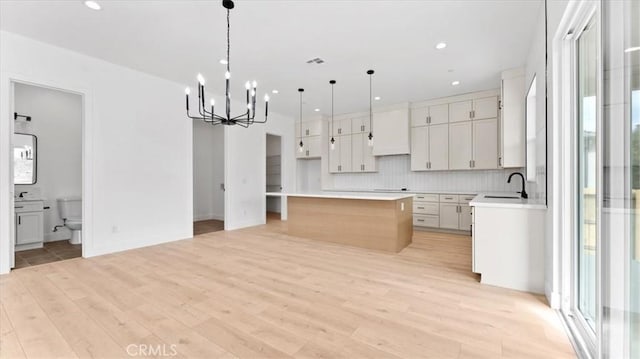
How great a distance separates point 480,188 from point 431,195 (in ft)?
3.29

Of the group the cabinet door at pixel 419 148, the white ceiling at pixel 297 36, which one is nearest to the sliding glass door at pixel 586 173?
the white ceiling at pixel 297 36

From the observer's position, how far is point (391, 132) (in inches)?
243

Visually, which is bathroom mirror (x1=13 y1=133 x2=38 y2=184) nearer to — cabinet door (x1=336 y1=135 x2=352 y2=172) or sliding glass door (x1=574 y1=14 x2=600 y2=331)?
cabinet door (x1=336 y1=135 x2=352 y2=172)

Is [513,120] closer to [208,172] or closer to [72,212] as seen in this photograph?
[208,172]

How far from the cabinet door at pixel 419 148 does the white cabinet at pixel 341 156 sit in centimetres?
165

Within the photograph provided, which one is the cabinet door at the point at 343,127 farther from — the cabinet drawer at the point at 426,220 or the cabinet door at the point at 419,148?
the cabinet drawer at the point at 426,220

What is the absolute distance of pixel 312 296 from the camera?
96.1 inches

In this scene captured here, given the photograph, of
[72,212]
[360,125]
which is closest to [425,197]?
[360,125]

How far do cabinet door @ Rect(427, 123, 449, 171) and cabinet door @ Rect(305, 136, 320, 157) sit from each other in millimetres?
2841

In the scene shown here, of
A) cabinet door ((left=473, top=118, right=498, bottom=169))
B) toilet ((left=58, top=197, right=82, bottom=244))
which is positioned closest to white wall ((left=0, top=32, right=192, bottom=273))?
toilet ((left=58, top=197, right=82, bottom=244))

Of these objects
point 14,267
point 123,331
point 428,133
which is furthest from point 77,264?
point 428,133

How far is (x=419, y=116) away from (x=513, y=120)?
85.0 inches

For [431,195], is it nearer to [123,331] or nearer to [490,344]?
[490,344]

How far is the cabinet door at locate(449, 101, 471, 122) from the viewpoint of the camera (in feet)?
17.7
